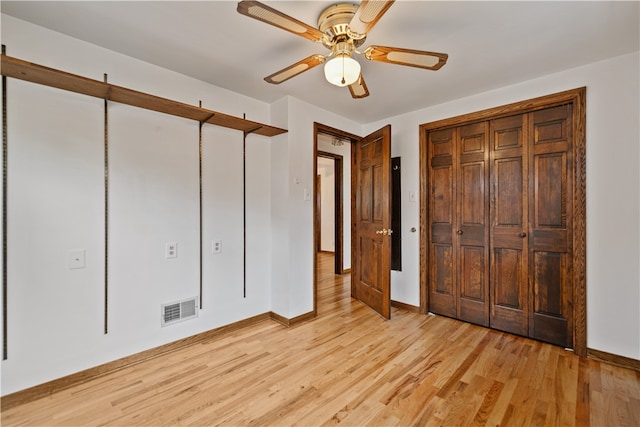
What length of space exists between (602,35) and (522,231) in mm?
1592

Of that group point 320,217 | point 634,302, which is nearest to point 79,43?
point 634,302

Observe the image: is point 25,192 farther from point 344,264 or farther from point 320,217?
point 320,217

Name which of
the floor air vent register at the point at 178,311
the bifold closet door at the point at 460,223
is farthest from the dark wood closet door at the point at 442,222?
the floor air vent register at the point at 178,311

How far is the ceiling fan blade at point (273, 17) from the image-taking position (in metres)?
1.26

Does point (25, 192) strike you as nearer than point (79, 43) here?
Yes

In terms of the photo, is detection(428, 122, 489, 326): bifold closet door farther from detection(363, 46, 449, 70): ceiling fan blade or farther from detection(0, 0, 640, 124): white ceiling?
detection(363, 46, 449, 70): ceiling fan blade

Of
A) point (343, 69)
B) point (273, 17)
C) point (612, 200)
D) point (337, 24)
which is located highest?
point (337, 24)

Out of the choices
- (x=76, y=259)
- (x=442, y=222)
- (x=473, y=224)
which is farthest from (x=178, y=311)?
(x=473, y=224)

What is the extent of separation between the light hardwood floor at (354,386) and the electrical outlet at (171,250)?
826 millimetres

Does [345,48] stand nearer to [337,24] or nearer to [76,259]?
[337,24]

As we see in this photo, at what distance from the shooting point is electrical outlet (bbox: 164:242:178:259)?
246cm

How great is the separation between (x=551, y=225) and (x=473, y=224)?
2.12 feet

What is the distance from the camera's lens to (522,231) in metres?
2.75

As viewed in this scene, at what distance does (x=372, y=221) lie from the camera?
11.6 feet
